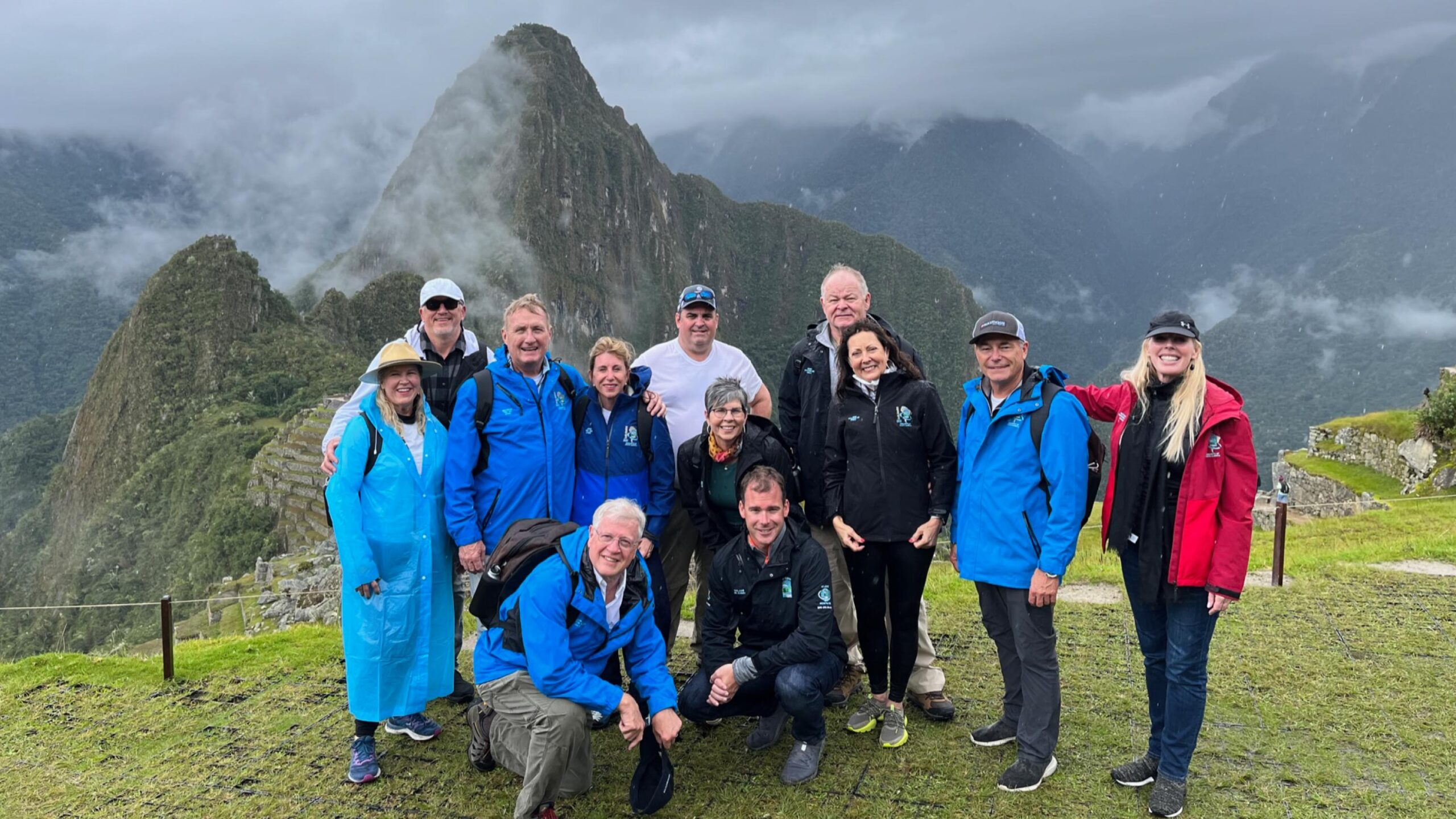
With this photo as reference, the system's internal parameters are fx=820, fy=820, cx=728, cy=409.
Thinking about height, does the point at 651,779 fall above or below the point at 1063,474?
below

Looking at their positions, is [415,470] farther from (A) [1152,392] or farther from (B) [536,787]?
(A) [1152,392]

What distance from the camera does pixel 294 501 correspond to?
1476 inches

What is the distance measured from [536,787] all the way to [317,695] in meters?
2.46

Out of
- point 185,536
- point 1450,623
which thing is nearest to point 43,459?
point 185,536

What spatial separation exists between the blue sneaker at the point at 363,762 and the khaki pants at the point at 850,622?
2.49 metres

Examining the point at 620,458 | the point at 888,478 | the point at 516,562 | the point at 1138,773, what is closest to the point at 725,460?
the point at 620,458

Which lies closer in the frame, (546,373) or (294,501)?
(546,373)

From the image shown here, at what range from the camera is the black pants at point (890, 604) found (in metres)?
4.14

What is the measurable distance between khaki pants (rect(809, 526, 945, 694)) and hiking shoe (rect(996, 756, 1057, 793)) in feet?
2.56

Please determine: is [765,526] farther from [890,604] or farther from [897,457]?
[890,604]

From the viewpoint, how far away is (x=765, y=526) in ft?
12.6

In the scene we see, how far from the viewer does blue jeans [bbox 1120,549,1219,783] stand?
3504 millimetres

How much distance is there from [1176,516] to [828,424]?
5.42 feet

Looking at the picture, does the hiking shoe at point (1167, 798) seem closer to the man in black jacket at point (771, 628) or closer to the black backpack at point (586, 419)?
the man in black jacket at point (771, 628)
